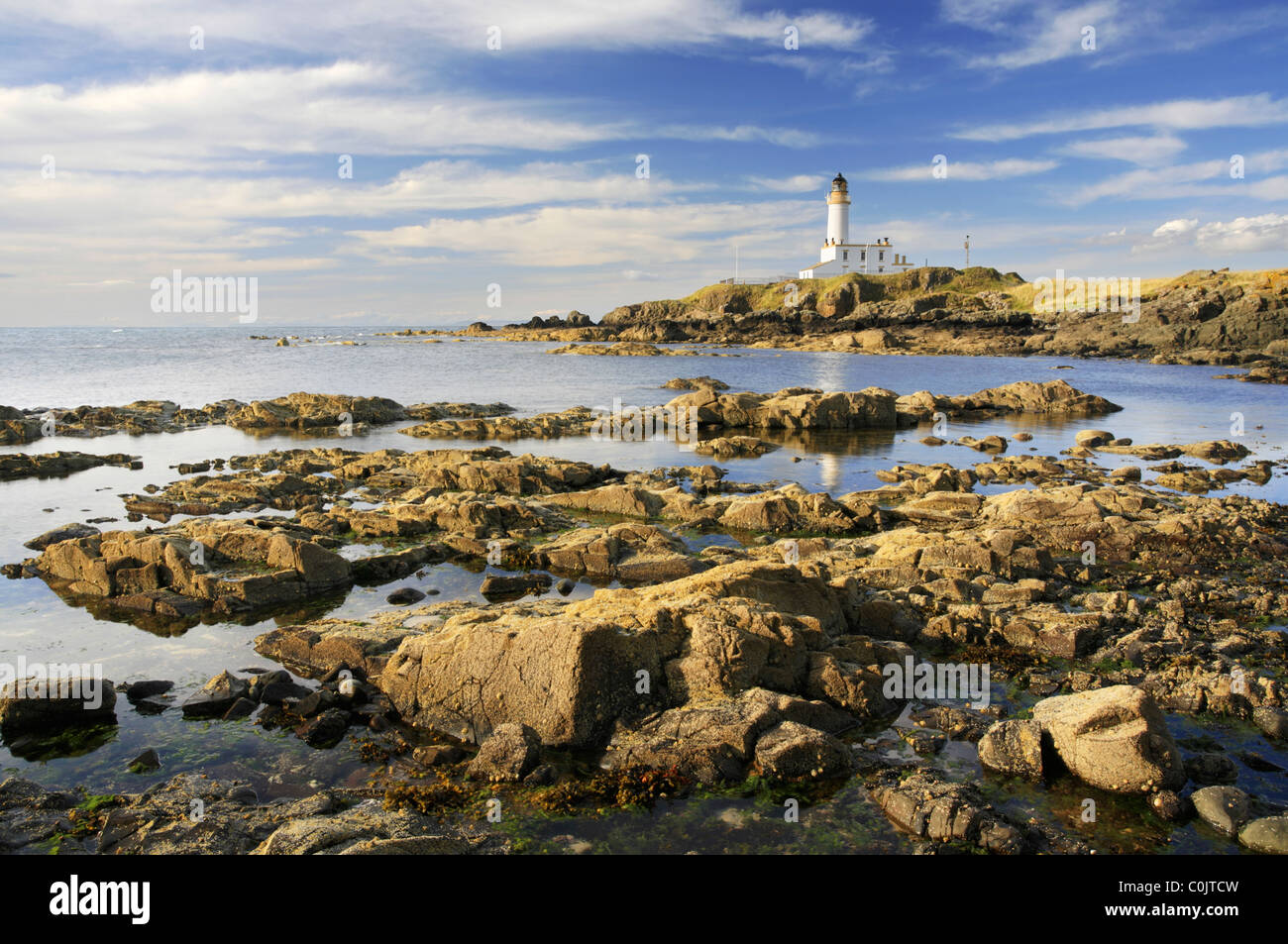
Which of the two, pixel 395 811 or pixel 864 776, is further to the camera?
pixel 864 776

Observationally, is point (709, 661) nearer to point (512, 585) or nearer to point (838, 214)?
point (512, 585)

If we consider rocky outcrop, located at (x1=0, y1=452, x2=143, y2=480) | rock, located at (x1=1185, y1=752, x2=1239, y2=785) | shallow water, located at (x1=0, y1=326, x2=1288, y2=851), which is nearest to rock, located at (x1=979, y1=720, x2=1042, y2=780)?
shallow water, located at (x1=0, y1=326, x2=1288, y2=851)

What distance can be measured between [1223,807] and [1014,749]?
259 cm

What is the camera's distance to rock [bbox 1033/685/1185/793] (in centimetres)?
1123

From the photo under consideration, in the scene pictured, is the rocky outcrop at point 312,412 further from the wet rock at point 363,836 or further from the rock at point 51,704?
the wet rock at point 363,836

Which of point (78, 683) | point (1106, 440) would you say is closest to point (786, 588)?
point (78, 683)

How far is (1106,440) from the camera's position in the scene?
145 feet

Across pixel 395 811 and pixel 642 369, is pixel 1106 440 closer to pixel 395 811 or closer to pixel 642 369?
pixel 395 811

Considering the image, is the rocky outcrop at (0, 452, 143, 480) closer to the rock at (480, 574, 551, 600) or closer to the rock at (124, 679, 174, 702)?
the rock at (480, 574, 551, 600)

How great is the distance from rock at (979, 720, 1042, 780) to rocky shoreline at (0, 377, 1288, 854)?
0.05 metres

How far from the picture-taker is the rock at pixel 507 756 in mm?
11734

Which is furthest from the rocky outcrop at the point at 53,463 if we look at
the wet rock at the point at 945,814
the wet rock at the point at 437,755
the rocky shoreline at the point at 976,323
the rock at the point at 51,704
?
the rocky shoreline at the point at 976,323

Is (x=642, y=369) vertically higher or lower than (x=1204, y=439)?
higher
